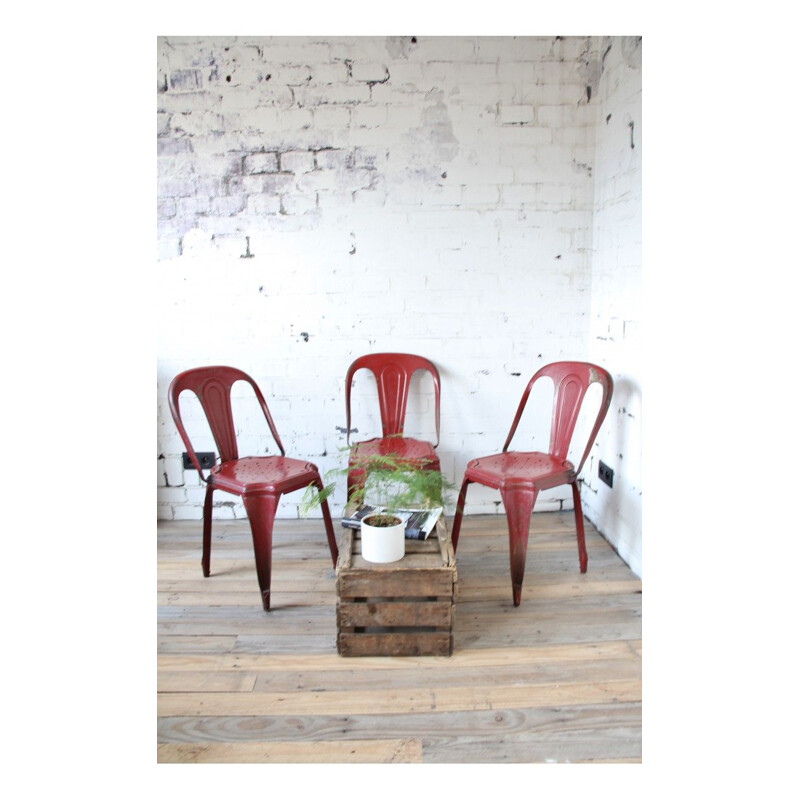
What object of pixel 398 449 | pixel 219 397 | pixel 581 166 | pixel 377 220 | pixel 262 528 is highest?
pixel 581 166

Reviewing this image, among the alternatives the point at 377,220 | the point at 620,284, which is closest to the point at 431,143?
the point at 377,220

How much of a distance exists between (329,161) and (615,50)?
1.27 meters

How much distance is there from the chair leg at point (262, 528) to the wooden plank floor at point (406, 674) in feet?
0.40

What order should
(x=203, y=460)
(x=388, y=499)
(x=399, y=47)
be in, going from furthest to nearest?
Answer: (x=203, y=460) → (x=399, y=47) → (x=388, y=499)

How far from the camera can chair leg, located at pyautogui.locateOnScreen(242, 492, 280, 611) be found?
2283 millimetres

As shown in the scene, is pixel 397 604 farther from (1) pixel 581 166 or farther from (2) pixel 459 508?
(1) pixel 581 166

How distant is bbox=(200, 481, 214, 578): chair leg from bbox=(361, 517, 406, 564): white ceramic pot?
0.77m

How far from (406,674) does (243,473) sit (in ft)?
3.14

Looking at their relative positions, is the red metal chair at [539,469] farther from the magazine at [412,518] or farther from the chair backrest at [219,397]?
the chair backrest at [219,397]

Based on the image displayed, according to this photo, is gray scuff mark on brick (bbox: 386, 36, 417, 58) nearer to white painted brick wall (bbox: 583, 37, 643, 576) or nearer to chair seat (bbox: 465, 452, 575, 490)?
white painted brick wall (bbox: 583, 37, 643, 576)

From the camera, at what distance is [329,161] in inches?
115

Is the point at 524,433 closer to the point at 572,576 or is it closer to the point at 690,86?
the point at 572,576

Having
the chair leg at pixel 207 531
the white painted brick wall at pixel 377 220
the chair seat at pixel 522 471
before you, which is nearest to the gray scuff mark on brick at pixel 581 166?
the white painted brick wall at pixel 377 220

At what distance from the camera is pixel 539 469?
2.47m
